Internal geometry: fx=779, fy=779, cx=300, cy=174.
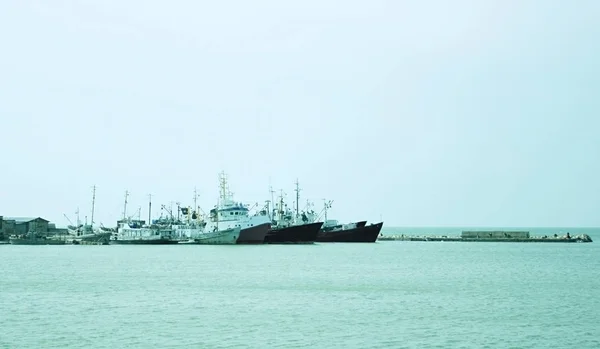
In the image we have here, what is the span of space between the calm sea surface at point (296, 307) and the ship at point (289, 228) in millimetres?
60933

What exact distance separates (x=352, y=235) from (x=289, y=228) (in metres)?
22.1

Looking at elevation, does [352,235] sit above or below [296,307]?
above

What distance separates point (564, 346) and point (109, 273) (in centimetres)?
4600

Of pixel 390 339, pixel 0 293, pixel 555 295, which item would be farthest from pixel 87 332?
pixel 555 295

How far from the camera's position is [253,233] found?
126062mm

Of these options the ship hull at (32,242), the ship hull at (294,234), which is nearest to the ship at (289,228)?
the ship hull at (294,234)

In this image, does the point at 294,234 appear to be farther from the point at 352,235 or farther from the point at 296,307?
the point at 296,307

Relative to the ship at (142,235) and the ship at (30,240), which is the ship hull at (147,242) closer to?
the ship at (142,235)

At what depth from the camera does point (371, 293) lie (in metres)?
53.3

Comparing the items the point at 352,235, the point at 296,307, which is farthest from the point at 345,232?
the point at 296,307

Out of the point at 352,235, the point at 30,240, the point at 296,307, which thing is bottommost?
the point at 296,307

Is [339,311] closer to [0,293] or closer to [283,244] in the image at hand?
[0,293]

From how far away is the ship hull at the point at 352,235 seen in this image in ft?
514

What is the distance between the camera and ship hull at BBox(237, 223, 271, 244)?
126m
